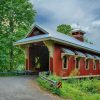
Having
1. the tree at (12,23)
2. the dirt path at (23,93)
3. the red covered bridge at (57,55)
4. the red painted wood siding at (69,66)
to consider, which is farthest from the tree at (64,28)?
the dirt path at (23,93)

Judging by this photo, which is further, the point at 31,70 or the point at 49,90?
the point at 31,70

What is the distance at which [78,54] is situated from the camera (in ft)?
96.9

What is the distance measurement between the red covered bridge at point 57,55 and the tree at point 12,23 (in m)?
5.71

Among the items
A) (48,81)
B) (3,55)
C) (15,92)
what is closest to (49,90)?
(48,81)

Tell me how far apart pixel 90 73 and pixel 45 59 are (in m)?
6.44

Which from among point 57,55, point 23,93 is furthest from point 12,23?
point 23,93

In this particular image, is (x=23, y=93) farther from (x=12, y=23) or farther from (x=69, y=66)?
(x=12, y=23)

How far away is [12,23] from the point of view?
124 feet

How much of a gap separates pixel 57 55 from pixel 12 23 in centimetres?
1417

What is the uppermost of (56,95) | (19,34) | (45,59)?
(19,34)

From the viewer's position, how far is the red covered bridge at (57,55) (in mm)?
25375

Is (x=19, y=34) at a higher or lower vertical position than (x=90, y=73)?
higher

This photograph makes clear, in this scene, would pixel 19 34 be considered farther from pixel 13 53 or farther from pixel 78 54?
pixel 78 54

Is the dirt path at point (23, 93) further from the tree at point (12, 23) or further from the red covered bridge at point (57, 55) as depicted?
the tree at point (12, 23)
